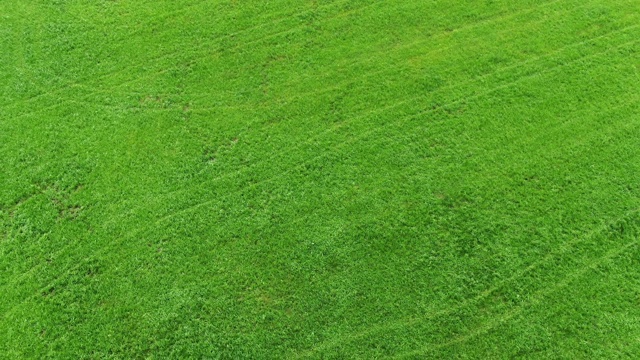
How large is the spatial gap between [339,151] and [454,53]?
3.97 meters

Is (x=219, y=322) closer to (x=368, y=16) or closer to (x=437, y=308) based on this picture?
(x=437, y=308)

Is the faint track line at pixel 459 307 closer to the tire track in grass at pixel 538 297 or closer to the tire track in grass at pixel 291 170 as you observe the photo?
the tire track in grass at pixel 538 297

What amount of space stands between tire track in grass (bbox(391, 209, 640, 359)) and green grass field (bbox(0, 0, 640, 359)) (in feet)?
0.12

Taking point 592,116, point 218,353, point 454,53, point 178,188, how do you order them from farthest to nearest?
point 454,53
point 592,116
point 178,188
point 218,353

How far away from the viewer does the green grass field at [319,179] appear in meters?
7.96

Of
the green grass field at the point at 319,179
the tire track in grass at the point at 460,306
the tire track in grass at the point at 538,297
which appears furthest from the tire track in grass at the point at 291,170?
the tire track in grass at the point at 538,297

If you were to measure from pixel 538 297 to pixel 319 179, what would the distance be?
194 inches

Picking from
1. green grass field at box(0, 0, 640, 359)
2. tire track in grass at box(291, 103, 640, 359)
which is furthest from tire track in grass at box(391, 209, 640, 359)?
tire track in grass at box(291, 103, 640, 359)

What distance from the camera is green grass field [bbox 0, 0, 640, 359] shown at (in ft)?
26.1

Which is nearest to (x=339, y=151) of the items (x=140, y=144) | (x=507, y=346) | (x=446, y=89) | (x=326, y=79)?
(x=326, y=79)

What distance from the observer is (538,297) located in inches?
319

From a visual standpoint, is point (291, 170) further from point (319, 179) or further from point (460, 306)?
point (460, 306)

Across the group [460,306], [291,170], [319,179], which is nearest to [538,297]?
[460,306]

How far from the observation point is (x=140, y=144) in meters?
9.41
